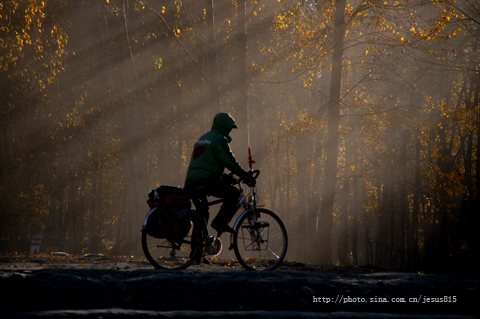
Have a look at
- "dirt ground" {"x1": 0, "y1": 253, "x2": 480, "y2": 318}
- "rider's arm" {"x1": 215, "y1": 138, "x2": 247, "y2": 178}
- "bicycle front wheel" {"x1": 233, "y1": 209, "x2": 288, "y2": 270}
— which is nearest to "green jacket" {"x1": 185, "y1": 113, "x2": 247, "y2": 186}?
"rider's arm" {"x1": 215, "y1": 138, "x2": 247, "y2": 178}

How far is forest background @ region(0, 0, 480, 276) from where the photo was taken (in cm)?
1297

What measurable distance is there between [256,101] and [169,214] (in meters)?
17.4

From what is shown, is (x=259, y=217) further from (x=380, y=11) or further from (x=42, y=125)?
(x=42, y=125)

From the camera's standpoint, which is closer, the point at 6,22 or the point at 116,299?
the point at 116,299

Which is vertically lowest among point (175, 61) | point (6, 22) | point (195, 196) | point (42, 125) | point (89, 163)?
point (195, 196)

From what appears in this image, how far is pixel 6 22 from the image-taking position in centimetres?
1368

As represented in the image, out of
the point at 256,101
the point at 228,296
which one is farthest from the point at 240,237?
the point at 256,101

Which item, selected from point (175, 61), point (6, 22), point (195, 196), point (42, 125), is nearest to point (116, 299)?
point (195, 196)

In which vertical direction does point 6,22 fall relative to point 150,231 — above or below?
above

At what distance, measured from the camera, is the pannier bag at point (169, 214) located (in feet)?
19.4

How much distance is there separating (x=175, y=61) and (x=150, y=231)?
16.1 m

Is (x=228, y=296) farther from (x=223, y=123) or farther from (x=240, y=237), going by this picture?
(x=223, y=123)

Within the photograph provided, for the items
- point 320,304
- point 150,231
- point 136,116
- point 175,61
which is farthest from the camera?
point 175,61

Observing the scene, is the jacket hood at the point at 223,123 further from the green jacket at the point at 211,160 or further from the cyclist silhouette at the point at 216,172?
the green jacket at the point at 211,160
